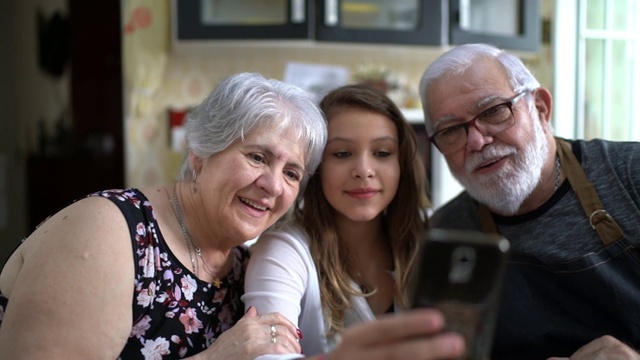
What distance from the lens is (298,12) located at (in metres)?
2.49

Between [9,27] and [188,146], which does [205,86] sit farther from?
[188,146]

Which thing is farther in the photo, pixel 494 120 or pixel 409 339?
pixel 494 120

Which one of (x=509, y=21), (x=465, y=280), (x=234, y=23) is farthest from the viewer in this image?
(x=509, y=21)

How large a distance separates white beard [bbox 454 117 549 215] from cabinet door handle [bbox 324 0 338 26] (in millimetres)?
1234

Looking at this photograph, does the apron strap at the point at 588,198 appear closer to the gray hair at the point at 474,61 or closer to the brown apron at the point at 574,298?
the brown apron at the point at 574,298

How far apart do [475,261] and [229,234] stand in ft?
2.44

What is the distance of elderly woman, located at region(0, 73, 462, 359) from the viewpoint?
39.3 inches

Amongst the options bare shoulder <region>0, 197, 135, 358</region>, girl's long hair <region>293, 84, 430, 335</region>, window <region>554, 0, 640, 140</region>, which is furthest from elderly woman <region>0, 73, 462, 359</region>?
window <region>554, 0, 640, 140</region>

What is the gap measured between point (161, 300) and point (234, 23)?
1.55m

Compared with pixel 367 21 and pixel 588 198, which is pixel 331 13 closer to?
pixel 367 21

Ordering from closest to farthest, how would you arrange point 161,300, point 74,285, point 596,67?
point 74,285 → point 161,300 → point 596,67

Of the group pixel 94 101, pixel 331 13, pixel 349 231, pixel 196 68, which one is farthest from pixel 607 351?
pixel 94 101

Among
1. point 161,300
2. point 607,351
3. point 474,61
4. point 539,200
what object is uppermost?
point 474,61

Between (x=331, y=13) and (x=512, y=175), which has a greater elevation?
(x=331, y=13)
